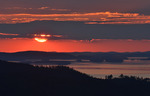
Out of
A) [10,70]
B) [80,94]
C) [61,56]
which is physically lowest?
[80,94]

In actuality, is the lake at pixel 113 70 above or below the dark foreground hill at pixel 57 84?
above

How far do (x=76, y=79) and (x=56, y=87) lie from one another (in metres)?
7.64

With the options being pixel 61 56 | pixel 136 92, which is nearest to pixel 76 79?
pixel 136 92

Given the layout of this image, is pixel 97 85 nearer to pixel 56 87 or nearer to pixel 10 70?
pixel 56 87

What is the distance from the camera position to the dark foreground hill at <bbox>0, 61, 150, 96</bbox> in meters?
68.9

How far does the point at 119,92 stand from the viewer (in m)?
74.4

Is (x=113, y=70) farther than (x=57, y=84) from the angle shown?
Yes

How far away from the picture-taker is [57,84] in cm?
7269

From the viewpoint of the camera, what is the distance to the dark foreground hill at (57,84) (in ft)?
226

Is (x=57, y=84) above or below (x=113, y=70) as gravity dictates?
below

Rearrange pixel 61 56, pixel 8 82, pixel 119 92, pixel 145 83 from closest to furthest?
pixel 8 82 → pixel 119 92 → pixel 145 83 → pixel 61 56

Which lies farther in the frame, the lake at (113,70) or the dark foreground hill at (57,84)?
the lake at (113,70)

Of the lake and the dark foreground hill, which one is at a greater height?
the lake

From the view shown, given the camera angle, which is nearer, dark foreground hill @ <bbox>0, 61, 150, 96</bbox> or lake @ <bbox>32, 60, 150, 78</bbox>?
dark foreground hill @ <bbox>0, 61, 150, 96</bbox>
